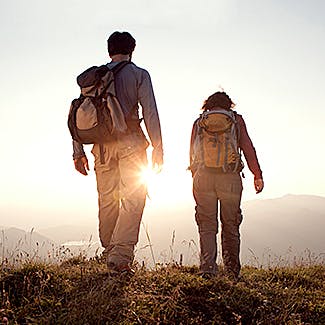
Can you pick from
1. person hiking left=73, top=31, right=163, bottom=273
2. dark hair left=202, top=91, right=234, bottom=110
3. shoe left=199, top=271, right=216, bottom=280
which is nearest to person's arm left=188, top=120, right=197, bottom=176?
dark hair left=202, top=91, right=234, bottom=110

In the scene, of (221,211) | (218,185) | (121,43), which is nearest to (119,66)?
(121,43)

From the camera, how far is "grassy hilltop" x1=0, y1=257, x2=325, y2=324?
4.07 meters

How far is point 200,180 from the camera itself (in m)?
6.44

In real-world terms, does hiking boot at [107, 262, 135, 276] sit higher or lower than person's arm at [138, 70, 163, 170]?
lower

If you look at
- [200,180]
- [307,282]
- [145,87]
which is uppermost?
[145,87]

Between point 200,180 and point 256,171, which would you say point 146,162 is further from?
point 256,171

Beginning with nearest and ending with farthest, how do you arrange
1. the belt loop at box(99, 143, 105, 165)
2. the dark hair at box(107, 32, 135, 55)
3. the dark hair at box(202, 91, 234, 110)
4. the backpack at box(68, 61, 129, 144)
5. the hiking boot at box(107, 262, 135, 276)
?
the hiking boot at box(107, 262, 135, 276) < the backpack at box(68, 61, 129, 144) < the belt loop at box(99, 143, 105, 165) < the dark hair at box(107, 32, 135, 55) < the dark hair at box(202, 91, 234, 110)

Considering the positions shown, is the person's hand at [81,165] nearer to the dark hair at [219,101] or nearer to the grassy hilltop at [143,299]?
the grassy hilltop at [143,299]

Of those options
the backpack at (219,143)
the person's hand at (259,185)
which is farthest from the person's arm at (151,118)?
the person's hand at (259,185)

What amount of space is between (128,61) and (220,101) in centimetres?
157

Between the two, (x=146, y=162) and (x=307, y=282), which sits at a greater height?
(x=146, y=162)

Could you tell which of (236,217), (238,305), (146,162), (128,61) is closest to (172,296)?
(238,305)

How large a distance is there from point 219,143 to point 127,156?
1.46 m

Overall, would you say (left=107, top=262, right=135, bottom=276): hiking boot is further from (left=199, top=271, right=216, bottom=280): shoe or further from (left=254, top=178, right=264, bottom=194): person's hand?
(left=254, top=178, right=264, bottom=194): person's hand
